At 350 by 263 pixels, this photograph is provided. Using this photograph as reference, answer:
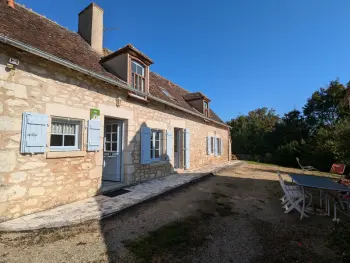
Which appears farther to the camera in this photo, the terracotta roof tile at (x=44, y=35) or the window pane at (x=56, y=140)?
the window pane at (x=56, y=140)

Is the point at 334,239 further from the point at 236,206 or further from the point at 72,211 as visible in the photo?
the point at 72,211

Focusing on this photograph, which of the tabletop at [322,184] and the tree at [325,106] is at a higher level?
the tree at [325,106]

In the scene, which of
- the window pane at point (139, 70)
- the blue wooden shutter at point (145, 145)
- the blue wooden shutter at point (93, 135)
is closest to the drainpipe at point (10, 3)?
the window pane at point (139, 70)

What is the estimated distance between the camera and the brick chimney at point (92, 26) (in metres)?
7.00

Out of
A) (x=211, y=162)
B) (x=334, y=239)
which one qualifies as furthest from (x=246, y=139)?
(x=334, y=239)

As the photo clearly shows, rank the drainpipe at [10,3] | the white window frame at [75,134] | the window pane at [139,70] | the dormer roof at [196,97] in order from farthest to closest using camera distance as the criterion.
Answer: the dormer roof at [196,97] → the window pane at [139,70] → the drainpipe at [10,3] → the white window frame at [75,134]

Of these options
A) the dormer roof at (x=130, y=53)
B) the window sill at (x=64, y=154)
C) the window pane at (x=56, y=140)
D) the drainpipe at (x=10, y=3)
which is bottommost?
the window sill at (x=64, y=154)

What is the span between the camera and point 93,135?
4996 mm

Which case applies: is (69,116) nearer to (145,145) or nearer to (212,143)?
(145,145)

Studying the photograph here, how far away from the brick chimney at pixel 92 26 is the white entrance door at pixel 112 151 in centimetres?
325

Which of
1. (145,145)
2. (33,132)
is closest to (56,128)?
(33,132)

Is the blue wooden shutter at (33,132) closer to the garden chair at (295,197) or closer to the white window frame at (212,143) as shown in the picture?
the garden chair at (295,197)

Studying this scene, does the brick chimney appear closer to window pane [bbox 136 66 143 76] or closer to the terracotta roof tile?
the terracotta roof tile

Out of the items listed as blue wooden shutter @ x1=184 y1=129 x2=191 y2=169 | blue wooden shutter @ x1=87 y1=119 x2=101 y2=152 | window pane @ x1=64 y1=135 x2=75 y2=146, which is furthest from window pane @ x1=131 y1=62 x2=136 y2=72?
blue wooden shutter @ x1=184 y1=129 x2=191 y2=169
